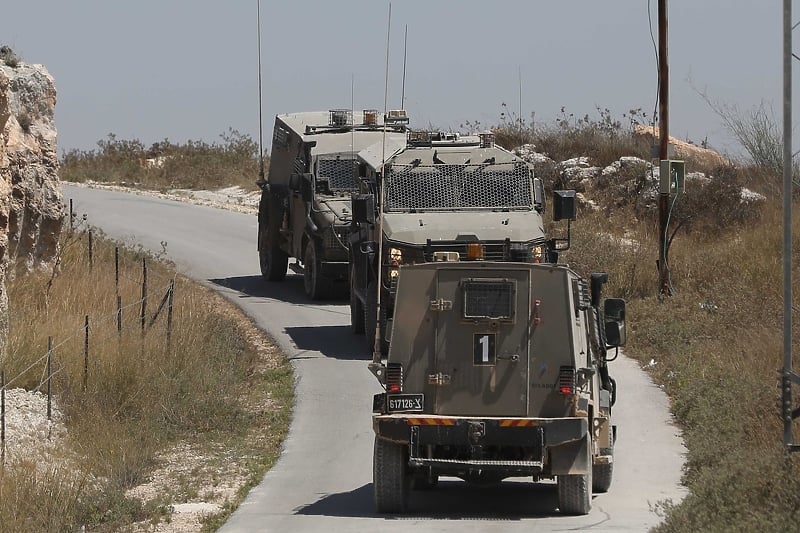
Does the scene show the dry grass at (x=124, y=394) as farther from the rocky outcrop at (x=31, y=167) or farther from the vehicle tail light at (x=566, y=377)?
the vehicle tail light at (x=566, y=377)

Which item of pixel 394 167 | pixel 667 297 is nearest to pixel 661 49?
pixel 667 297

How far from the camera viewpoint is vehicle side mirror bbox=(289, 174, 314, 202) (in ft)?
72.8

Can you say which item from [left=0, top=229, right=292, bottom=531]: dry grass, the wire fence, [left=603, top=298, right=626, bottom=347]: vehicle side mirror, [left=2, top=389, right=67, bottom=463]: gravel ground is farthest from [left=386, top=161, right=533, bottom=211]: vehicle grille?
[left=603, top=298, right=626, bottom=347]: vehicle side mirror

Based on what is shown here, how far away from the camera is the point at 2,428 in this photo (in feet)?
42.5

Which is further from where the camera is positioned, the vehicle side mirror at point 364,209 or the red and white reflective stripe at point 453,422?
the vehicle side mirror at point 364,209

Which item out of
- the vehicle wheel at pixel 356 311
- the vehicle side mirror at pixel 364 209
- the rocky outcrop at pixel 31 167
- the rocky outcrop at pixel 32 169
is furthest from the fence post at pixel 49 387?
the vehicle wheel at pixel 356 311

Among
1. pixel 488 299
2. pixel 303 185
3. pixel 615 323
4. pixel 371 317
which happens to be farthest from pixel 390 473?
pixel 303 185

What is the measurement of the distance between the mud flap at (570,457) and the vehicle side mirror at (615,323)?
1.31 m

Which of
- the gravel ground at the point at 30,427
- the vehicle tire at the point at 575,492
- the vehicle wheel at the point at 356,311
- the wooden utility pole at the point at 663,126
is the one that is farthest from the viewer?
the wooden utility pole at the point at 663,126

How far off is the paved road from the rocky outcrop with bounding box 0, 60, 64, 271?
3731 millimetres

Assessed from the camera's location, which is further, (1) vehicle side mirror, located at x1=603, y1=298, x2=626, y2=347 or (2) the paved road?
(1) vehicle side mirror, located at x1=603, y1=298, x2=626, y2=347

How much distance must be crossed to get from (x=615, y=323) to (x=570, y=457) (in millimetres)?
1489

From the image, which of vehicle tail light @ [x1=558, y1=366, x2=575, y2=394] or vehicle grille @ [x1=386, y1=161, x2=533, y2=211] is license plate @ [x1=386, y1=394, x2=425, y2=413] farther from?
vehicle grille @ [x1=386, y1=161, x2=533, y2=211]

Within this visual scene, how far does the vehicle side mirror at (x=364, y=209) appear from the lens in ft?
62.2
